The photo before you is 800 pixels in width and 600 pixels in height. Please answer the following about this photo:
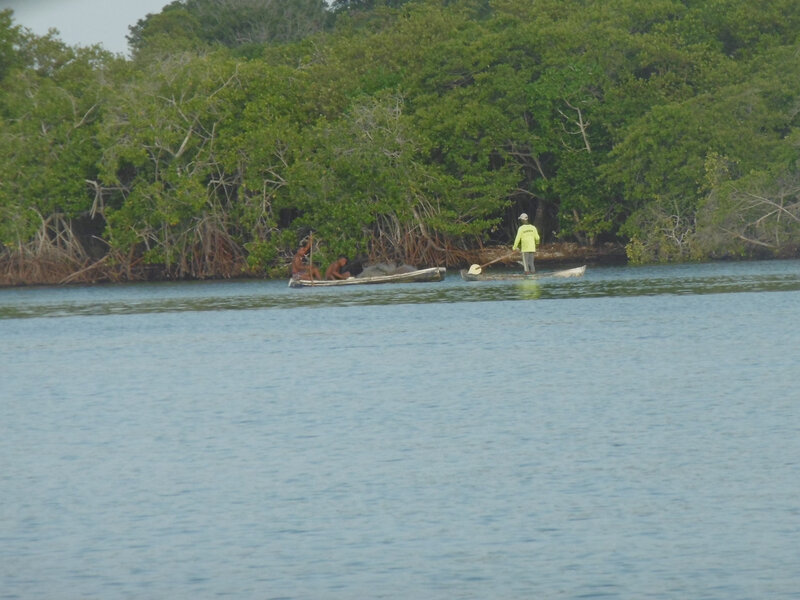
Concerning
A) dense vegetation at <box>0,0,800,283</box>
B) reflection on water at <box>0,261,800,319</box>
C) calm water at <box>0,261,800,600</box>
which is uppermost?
dense vegetation at <box>0,0,800,283</box>

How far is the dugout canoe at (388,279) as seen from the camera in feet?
136

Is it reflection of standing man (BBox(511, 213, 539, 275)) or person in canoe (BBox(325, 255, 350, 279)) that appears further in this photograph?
person in canoe (BBox(325, 255, 350, 279))

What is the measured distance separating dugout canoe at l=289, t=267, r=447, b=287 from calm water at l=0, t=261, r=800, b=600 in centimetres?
1529

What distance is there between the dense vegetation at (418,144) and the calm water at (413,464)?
1996 centimetres

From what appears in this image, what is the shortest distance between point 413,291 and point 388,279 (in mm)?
3945

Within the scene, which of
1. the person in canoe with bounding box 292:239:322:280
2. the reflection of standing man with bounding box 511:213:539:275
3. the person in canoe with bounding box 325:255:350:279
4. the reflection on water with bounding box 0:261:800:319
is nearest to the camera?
the reflection on water with bounding box 0:261:800:319

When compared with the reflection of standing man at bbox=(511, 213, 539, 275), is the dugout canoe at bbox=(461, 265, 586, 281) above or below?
below

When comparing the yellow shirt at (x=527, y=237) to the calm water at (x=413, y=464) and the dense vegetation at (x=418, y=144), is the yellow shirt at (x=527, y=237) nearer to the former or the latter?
the dense vegetation at (x=418, y=144)

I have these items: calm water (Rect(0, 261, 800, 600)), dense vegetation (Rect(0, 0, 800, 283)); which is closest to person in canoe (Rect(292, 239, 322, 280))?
dense vegetation (Rect(0, 0, 800, 283))

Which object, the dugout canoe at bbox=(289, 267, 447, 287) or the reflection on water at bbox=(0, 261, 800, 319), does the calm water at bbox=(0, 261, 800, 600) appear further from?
the dugout canoe at bbox=(289, 267, 447, 287)

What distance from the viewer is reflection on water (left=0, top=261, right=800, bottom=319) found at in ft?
111

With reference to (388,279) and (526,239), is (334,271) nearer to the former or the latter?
(388,279)

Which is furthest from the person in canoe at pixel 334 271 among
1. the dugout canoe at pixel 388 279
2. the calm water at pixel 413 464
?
the calm water at pixel 413 464

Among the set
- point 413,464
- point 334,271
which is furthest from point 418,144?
point 413,464
